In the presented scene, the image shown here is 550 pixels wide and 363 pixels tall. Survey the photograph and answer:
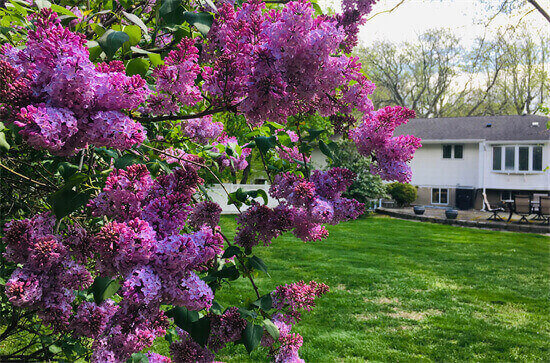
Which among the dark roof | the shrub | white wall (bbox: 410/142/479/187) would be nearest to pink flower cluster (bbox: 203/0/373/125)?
the shrub

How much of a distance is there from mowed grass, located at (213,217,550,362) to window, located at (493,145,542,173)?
13.8 meters

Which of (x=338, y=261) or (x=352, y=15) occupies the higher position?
(x=352, y=15)

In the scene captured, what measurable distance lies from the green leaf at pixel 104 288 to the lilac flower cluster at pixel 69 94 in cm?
44

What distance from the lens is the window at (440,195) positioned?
88.1 feet

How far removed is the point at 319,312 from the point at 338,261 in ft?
12.1

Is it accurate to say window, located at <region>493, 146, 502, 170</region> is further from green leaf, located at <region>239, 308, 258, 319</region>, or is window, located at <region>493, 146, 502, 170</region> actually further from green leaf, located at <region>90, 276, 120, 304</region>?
green leaf, located at <region>90, 276, 120, 304</region>

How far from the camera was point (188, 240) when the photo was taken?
1.19 metres

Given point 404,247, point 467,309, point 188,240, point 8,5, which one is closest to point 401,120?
point 188,240

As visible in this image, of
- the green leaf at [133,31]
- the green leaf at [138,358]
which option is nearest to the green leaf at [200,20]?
the green leaf at [133,31]

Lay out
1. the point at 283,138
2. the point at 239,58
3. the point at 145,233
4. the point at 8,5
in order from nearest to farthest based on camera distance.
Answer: the point at 145,233 → the point at 239,58 → the point at 8,5 → the point at 283,138

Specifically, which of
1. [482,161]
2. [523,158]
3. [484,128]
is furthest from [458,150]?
[523,158]

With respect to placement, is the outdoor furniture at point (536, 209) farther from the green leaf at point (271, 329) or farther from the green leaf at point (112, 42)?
the green leaf at point (112, 42)

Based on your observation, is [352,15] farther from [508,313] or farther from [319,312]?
[508,313]

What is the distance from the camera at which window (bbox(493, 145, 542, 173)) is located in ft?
81.7
